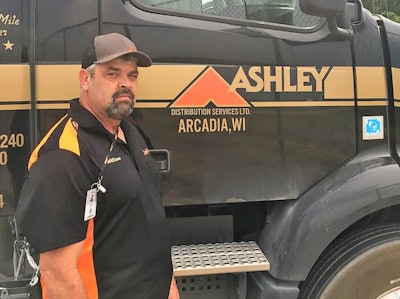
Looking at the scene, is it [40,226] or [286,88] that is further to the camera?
[286,88]

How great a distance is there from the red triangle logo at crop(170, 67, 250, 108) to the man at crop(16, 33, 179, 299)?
1.70 ft

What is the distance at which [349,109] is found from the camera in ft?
8.40

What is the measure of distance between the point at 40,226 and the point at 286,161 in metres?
1.36

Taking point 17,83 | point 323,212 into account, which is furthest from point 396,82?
point 17,83

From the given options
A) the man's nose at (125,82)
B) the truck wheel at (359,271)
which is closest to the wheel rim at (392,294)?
the truck wheel at (359,271)

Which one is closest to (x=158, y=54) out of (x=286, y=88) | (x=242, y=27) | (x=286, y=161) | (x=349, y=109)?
(x=242, y=27)

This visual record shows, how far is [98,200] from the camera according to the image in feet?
5.39

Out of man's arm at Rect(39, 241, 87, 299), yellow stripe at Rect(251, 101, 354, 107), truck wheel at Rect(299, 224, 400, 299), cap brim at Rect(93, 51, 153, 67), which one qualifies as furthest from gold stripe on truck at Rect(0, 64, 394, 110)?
man's arm at Rect(39, 241, 87, 299)

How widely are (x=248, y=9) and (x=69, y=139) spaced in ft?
4.26

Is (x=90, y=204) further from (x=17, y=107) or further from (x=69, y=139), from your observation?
(x=17, y=107)

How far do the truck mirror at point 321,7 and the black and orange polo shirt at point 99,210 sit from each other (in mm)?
1096

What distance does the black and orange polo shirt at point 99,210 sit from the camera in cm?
152

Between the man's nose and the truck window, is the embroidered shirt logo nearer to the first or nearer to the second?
the man's nose

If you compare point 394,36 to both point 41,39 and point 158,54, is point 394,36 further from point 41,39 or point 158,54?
point 41,39
